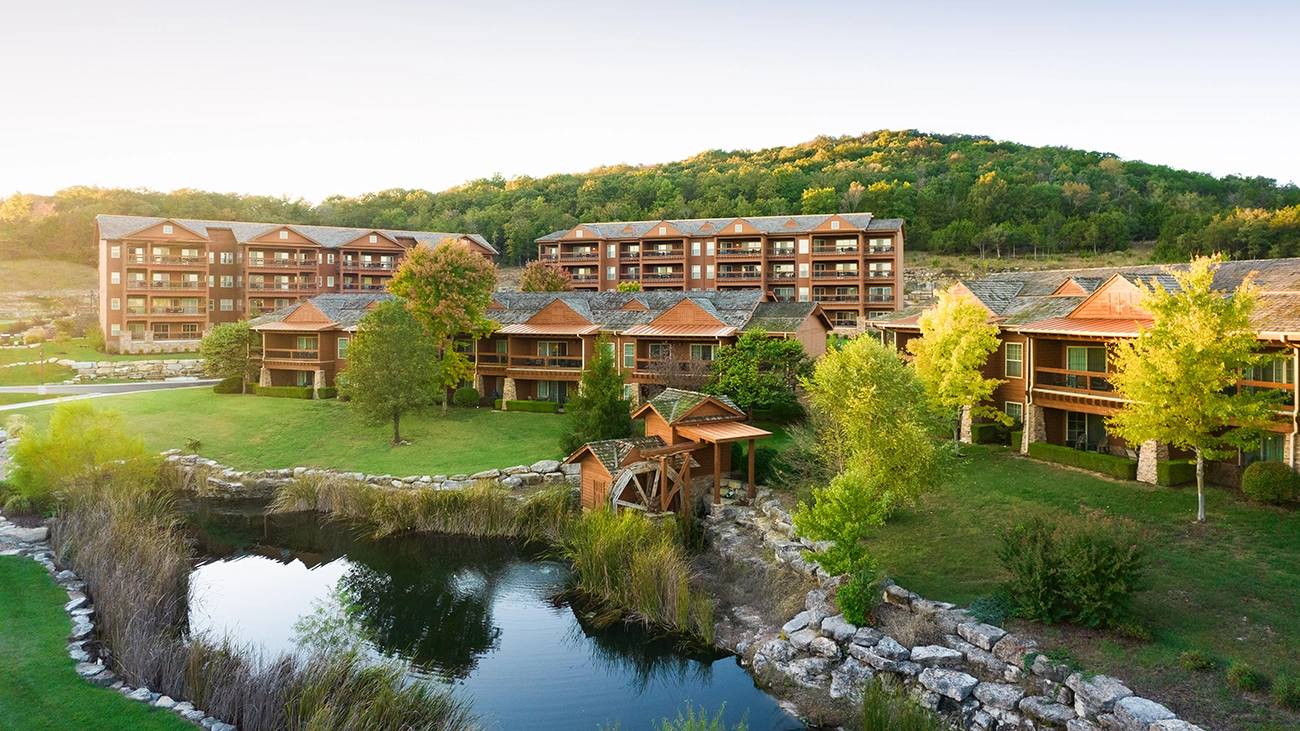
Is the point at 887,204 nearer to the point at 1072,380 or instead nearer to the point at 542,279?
the point at 542,279

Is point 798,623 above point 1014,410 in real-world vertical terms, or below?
below

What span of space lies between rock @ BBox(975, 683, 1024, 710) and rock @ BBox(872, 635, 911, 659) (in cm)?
137

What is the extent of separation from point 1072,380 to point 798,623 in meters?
16.8

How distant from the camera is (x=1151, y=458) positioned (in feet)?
72.9

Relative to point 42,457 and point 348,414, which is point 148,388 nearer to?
point 348,414

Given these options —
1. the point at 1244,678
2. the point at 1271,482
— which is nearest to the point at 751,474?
the point at 1271,482

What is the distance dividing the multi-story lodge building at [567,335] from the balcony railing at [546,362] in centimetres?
5

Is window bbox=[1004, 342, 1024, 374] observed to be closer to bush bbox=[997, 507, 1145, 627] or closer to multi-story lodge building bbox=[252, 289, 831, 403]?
multi-story lodge building bbox=[252, 289, 831, 403]

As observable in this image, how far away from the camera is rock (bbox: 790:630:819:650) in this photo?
15.1 m

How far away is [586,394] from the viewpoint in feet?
96.6

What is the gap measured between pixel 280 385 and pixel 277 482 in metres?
17.1

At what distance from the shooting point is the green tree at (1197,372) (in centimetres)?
1828

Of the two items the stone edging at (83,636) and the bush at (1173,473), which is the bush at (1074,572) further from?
the stone edging at (83,636)

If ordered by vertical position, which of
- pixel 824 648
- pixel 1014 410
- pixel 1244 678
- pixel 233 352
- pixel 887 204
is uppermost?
pixel 887 204
